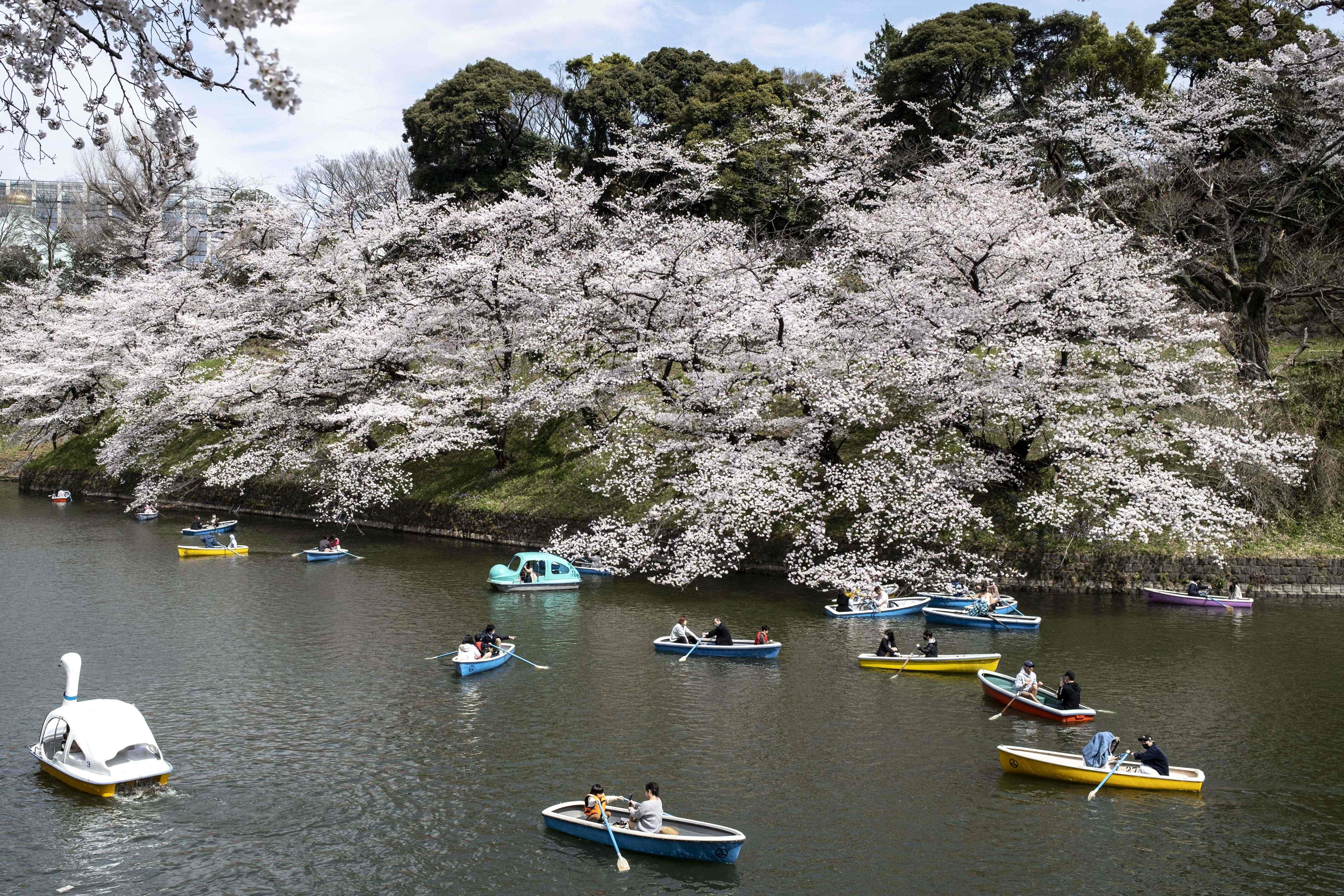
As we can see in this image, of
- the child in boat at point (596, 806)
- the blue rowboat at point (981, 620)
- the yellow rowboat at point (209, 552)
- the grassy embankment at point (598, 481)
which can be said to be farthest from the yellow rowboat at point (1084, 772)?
the yellow rowboat at point (209, 552)

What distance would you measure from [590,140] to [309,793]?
167 ft

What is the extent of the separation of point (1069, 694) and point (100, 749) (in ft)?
60.8

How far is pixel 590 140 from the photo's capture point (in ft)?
196

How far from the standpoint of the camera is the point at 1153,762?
16.1m

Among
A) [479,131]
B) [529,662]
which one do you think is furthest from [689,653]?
[479,131]

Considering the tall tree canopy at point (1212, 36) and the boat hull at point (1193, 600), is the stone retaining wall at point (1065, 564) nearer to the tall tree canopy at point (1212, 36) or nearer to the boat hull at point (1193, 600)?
the boat hull at point (1193, 600)

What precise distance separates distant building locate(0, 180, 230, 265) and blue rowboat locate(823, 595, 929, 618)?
41.9m

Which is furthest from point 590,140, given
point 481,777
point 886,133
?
point 481,777

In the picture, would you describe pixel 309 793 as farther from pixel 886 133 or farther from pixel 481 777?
pixel 886 133

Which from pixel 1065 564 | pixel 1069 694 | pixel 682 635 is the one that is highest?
pixel 1065 564

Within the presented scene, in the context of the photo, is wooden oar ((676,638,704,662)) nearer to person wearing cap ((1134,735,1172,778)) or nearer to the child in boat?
the child in boat

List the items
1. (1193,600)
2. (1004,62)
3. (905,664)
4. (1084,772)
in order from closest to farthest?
1. (1084,772)
2. (905,664)
3. (1193,600)
4. (1004,62)

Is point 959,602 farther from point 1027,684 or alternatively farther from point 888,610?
point 1027,684

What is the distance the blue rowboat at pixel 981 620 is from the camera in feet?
86.1
